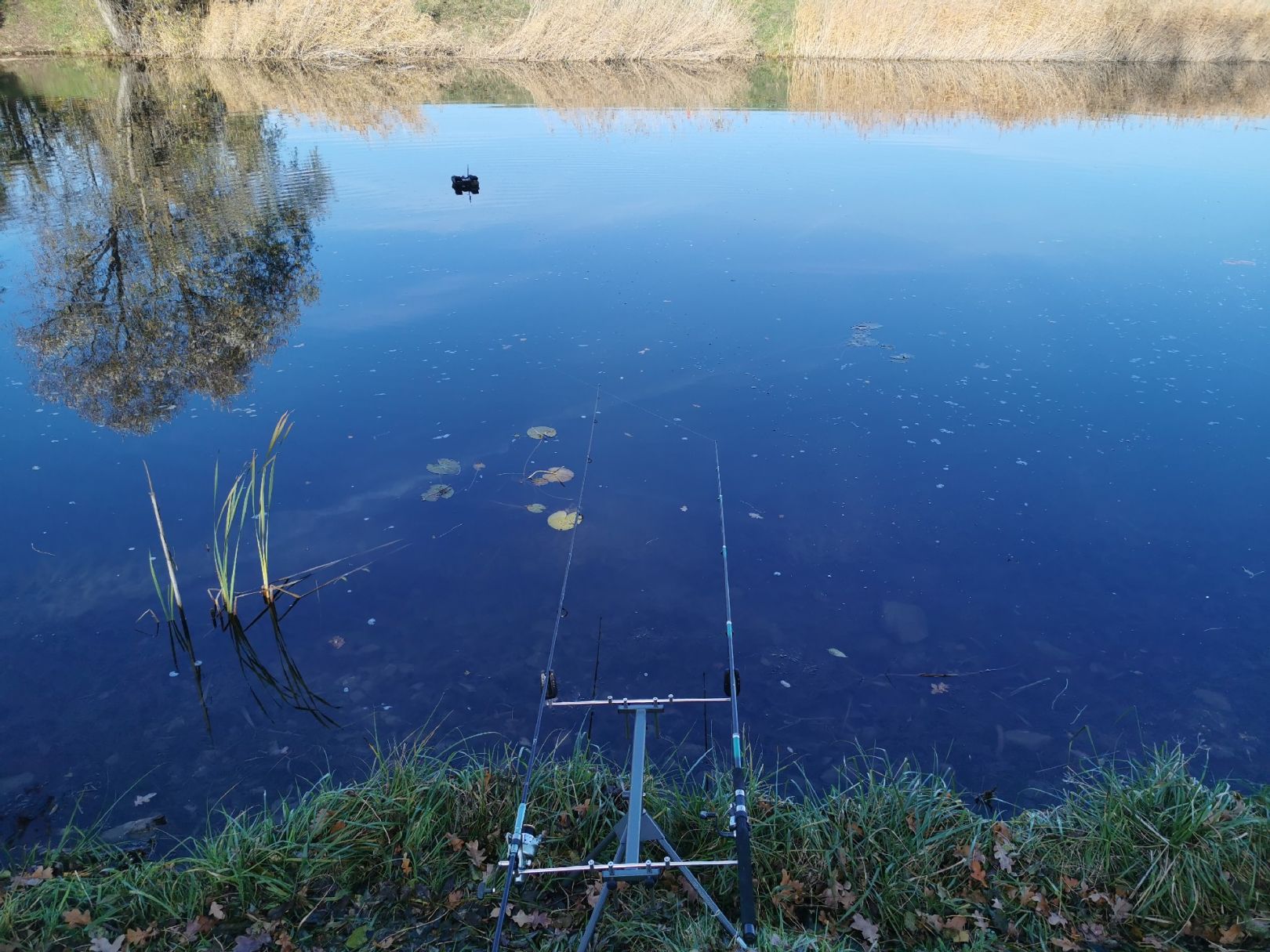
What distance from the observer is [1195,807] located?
3.29m

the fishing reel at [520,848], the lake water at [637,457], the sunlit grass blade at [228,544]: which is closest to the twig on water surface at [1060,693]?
the lake water at [637,457]

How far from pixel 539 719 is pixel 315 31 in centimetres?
2497

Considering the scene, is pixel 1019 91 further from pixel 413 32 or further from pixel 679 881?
pixel 679 881

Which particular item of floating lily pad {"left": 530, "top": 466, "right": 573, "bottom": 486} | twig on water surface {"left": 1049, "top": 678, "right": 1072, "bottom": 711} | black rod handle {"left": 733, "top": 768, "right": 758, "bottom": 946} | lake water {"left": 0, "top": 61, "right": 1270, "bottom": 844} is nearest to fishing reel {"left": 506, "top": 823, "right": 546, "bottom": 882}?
black rod handle {"left": 733, "top": 768, "right": 758, "bottom": 946}

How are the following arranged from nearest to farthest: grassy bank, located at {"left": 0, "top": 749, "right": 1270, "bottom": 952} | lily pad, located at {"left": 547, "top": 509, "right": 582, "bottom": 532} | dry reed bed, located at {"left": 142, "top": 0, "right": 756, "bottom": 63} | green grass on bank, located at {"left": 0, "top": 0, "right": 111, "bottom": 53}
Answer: grassy bank, located at {"left": 0, "top": 749, "right": 1270, "bottom": 952}, lily pad, located at {"left": 547, "top": 509, "right": 582, "bottom": 532}, dry reed bed, located at {"left": 142, "top": 0, "right": 756, "bottom": 63}, green grass on bank, located at {"left": 0, "top": 0, "right": 111, "bottom": 53}

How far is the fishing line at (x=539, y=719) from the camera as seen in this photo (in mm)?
2523

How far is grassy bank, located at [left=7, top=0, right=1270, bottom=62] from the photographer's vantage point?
22891 mm

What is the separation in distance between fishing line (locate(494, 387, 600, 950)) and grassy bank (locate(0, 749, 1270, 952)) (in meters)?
0.25

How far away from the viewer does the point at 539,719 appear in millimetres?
2959

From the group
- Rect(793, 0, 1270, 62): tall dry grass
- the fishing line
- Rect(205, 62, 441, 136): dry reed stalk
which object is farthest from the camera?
Rect(793, 0, 1270, 62): tall dry grass

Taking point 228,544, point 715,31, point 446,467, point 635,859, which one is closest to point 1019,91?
point 715,31

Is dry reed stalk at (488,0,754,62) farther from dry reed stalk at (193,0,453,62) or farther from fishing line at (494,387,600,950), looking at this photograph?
fishing line at (494,387,600,950)

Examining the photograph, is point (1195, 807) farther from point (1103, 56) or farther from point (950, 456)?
point (1103, 56)

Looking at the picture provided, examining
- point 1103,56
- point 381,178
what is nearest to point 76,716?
point 381,178
